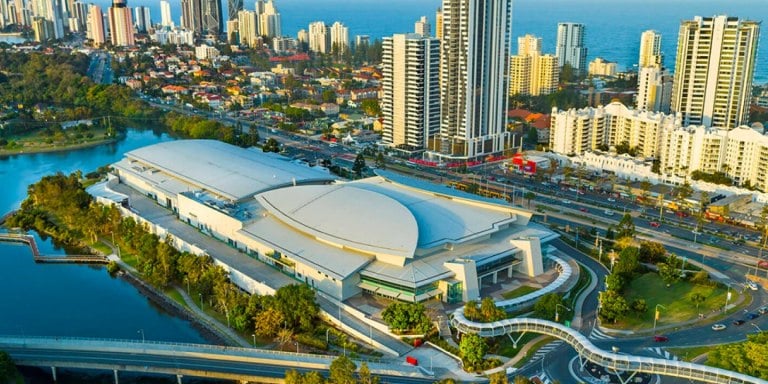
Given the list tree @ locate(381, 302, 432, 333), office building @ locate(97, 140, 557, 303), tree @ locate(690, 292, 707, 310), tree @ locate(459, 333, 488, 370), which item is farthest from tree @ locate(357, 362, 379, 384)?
tree @ locate(690, 292, 707, 310)

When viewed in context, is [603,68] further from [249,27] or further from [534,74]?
[249,27]

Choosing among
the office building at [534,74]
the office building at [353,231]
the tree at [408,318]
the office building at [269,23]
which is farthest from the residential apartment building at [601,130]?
the office building at [269,23]

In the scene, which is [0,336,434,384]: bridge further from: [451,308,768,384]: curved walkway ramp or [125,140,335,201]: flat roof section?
[125,140,335,201]: flat roof section

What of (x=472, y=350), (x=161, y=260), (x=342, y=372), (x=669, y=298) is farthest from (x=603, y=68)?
(x=342, y=372)

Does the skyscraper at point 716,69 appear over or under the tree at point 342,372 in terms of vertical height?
over

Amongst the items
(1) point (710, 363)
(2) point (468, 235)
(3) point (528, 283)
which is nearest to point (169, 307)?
(2) point (468, 235)

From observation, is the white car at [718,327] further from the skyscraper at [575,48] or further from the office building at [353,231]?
the skyscraper at [575,48]
